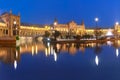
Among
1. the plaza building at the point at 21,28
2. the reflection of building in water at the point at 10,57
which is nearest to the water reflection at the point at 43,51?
the reflection of building in water at the point at 10,57

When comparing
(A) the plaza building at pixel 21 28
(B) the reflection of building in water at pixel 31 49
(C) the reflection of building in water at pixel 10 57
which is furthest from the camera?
(A) the plaza building at pixel 21 28

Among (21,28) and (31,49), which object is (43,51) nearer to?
(31,49)

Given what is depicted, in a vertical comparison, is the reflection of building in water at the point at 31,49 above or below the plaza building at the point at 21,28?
below

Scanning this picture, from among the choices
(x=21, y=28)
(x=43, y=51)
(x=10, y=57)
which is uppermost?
(x=21, y=28)

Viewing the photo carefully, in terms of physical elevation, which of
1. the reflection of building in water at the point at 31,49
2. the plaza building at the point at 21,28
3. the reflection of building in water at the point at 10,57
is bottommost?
the reflection of building in water at the point at 10,57

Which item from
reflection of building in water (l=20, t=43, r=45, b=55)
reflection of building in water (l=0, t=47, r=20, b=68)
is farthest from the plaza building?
reflection of building in water (l=0, t=47, r=20, b=68)

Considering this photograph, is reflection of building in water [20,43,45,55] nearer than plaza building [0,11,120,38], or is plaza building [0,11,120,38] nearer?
reflection of building in water [20,43,45,55]

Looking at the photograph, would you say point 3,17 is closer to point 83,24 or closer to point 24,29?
point 24,29

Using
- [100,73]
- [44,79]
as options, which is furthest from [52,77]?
[100,73]

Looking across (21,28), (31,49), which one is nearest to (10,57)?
(31,49)

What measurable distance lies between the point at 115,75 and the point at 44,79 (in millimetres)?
1901

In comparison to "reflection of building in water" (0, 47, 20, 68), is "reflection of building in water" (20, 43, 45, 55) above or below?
above

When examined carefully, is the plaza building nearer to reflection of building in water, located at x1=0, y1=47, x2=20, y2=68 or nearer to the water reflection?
the water reflection

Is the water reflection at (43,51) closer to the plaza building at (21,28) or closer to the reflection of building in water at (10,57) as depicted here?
the reflection of building in water at (10,57)
